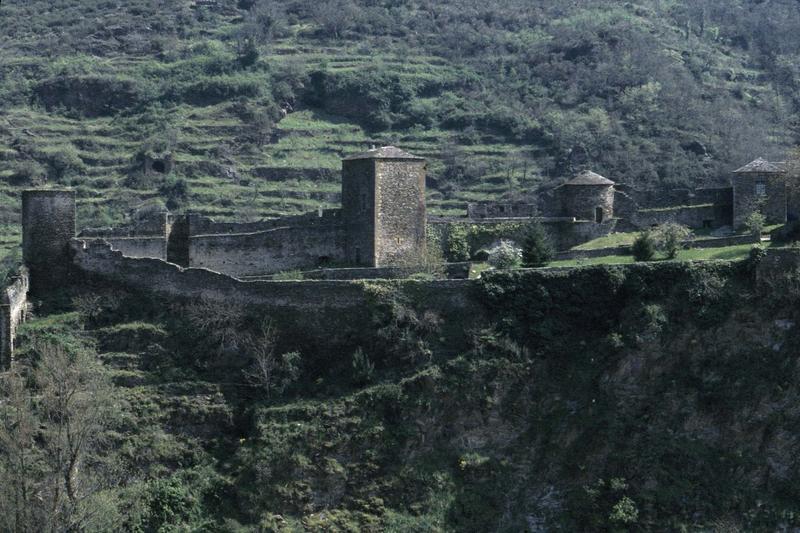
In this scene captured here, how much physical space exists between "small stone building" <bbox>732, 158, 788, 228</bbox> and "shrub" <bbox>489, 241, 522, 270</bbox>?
26.6 feet

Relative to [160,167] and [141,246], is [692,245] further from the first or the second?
[160,167]

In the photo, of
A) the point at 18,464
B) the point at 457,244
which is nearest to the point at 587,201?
the point at 457,244

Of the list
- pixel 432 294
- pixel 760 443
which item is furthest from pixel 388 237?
pixel 760 443

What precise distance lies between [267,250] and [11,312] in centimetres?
925

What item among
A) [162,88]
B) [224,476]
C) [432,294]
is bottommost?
[224,476]

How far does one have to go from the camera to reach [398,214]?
186 feet

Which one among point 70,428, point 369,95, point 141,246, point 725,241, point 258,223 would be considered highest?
point 369,95

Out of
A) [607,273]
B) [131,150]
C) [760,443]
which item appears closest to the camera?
[760,443]

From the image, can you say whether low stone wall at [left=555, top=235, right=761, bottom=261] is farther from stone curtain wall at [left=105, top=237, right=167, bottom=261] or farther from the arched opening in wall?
the arched opening in wall

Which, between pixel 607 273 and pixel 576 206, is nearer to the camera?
pixel 607 273

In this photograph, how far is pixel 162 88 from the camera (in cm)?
10456

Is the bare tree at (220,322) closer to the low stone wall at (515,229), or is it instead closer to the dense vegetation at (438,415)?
the dense vegetation at (438,415)

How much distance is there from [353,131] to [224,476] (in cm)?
5300

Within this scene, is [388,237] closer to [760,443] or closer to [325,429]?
[325,429]
